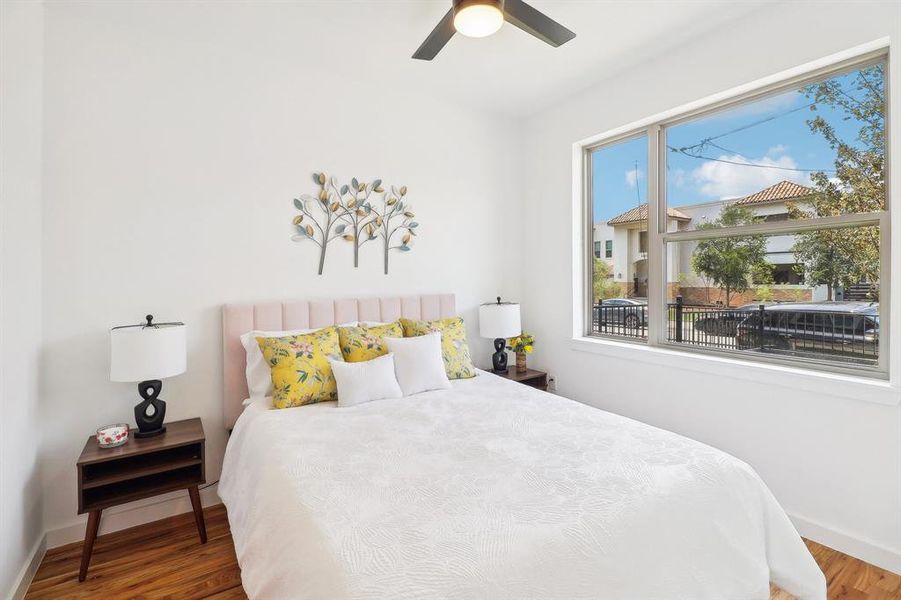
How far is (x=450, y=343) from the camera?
288cm

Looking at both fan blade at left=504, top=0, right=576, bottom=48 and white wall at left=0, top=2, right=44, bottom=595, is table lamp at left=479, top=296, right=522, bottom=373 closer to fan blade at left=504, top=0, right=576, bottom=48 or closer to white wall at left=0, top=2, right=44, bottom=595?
fan blade at left=504, top=0, right=576, bottom=48

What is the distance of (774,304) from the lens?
8.20 ft

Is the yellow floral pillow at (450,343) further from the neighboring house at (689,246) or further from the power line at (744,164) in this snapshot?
the power line at (744,164)

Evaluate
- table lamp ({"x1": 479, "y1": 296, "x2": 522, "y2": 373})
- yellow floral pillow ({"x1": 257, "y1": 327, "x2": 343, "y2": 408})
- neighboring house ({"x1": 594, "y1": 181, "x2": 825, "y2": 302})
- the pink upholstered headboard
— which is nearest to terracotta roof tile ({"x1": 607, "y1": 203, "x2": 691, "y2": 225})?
neighboring house ({"x1": 594, "y1": 181, "x2": 825, "y2": 302})

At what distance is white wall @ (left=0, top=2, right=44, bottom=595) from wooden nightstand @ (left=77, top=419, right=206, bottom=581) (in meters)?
0.22

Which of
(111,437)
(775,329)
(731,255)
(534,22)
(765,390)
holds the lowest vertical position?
(111,437)

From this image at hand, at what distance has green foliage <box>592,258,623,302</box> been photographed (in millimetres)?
3412

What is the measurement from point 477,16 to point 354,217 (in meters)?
1.63

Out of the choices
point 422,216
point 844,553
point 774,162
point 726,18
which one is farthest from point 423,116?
point 844,553

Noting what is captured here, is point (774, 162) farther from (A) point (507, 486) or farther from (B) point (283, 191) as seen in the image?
(B) point (283, 191)

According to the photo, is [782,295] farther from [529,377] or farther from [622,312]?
[529,377]

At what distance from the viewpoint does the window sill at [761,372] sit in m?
2.01

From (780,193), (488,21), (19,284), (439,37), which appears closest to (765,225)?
(780,193)

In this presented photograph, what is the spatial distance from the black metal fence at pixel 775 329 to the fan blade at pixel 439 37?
7.23 ft
